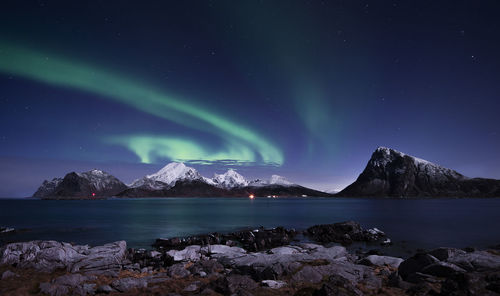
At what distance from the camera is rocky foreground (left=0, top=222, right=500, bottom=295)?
53.3ft

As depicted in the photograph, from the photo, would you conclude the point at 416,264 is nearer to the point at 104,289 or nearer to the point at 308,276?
the point at 308,276

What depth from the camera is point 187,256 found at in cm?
2822

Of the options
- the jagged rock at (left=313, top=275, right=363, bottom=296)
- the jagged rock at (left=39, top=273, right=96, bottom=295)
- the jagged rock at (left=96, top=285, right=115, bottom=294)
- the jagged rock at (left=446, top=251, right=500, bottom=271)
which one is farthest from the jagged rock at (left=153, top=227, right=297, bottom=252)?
the jagged rock at (left=446, top=251, right=500, bottom=271)

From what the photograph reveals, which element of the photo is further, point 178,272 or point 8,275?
point 178,272

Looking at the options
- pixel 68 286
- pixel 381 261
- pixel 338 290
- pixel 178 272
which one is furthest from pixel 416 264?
pixel 68 286

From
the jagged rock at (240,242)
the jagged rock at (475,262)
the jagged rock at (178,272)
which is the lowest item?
the jagged rock at (240,242)

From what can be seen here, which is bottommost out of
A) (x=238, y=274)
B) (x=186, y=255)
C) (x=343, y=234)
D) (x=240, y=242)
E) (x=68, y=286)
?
(x=240, y=242)

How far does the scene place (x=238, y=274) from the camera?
67.5 ft

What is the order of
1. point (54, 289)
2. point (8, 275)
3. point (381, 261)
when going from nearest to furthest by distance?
point (54, 289), point (8, 275), point (381, 261)

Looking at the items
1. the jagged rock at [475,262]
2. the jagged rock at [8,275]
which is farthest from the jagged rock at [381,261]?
the jagged rock at [8,275]

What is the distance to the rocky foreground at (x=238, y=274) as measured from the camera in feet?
53.3

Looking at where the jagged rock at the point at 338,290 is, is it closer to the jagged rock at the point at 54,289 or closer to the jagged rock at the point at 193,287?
the jagged rock at the point at 193,287

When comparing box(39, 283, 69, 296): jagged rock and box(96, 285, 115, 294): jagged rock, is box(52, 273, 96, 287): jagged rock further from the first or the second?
box(96, 285, 115, 294): jagged rock

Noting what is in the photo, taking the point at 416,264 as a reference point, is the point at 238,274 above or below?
below
